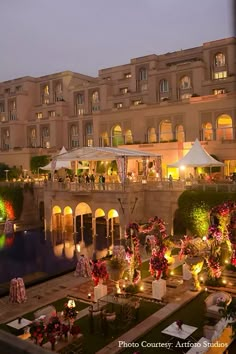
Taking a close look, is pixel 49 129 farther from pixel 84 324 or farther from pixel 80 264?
pixel 84 324

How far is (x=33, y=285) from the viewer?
65.4 feet

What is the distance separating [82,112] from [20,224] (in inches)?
1117

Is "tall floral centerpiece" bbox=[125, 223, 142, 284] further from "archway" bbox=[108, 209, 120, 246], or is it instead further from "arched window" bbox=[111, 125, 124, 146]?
"arched window" bbox=[111, 125, 124, 146]

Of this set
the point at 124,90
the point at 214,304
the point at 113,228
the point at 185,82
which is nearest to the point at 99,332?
the point at 214,304

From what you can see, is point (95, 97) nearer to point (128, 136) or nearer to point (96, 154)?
point (128, 136)

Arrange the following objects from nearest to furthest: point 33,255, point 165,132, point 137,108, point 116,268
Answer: point 116,268
point 33,255
point 165,132
point 137,108

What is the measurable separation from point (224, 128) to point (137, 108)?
10731 millimetres

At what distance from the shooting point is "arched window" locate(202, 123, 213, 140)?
134 ft

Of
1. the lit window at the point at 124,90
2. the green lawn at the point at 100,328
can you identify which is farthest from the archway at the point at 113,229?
the lit window at the point at 124,90

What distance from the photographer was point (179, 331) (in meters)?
12.4

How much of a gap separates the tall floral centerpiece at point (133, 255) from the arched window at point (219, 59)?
35.8m

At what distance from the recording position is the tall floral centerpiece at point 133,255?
17.5 metres

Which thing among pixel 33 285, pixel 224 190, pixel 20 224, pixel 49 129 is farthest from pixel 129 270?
pixel 49 129

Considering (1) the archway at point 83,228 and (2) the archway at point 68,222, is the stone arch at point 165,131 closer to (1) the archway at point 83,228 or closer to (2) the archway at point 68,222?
(1) the archway at point 83,228
